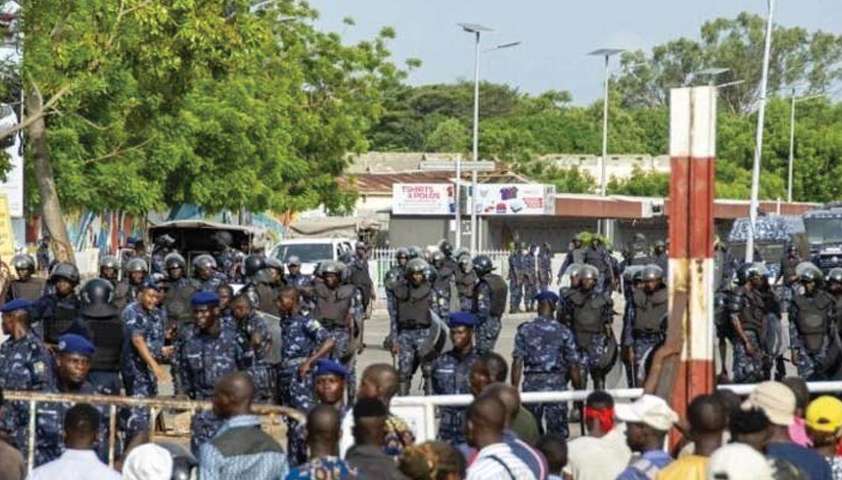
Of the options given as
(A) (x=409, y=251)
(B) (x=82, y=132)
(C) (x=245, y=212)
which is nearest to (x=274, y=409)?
(A) (x=409, y=251)

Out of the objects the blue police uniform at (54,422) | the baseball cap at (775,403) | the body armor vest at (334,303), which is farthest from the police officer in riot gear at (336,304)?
the baseball cap at (775,403)

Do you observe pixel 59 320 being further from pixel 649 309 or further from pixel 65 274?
pixel 649 309

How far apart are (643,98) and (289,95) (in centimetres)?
8225

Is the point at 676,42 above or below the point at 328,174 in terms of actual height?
above

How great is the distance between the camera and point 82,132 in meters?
35.2

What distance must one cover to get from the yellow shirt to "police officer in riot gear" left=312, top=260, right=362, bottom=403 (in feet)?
36.4

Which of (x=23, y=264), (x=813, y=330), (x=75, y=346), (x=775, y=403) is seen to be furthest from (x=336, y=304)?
(x=775, y=403)

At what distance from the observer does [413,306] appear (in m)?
21.0

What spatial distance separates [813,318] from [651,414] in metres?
11.2

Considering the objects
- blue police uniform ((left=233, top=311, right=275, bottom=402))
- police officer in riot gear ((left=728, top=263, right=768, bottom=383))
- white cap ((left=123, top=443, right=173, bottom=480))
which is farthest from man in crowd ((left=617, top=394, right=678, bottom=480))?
police officer in riot gear ((left=728, top=263, right=768, bottom=383))

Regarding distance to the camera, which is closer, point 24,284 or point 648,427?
point 648,427

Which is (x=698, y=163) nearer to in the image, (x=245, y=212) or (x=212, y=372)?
(x=212, y=372)

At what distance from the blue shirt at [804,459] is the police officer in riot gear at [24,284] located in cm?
1188

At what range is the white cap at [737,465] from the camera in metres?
7.37
